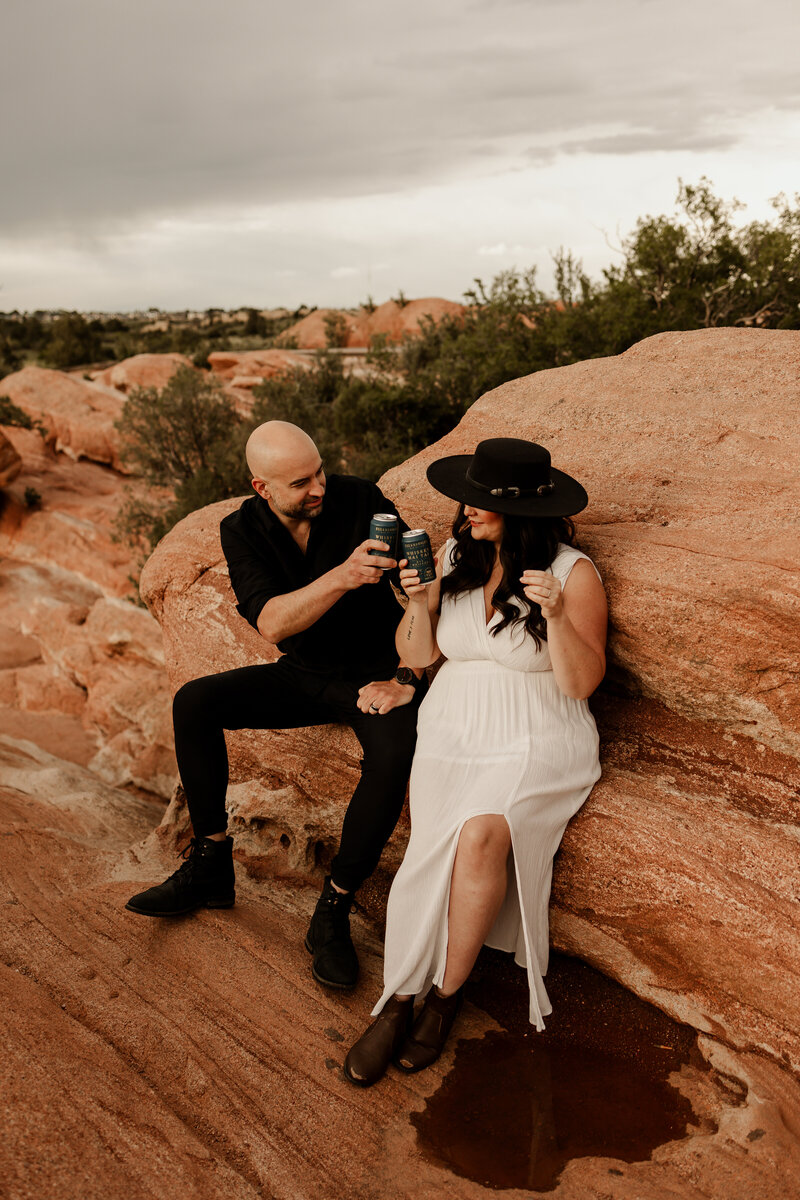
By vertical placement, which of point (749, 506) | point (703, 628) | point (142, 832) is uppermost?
point (749, 506)

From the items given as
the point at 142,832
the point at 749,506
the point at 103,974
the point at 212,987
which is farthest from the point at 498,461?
the point at 142,832

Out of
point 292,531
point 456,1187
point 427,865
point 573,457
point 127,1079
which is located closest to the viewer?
point 456,1187

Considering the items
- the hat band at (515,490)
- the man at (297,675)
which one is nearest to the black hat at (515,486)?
the hat band at (515,490)

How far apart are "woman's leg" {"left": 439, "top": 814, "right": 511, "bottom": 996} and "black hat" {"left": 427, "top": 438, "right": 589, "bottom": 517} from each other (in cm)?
135

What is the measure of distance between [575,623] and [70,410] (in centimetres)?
1809

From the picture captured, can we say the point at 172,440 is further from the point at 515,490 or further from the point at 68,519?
the point at 515,490

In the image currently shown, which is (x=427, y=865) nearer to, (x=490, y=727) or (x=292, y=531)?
(x=490, y=727)

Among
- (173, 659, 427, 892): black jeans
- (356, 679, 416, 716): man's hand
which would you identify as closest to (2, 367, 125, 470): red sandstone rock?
(173, 659, 427, 892): black jeans

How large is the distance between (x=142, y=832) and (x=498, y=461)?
3.87 metres

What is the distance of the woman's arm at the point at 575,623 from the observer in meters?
3.31

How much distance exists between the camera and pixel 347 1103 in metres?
3.14

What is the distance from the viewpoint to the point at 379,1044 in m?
3.27

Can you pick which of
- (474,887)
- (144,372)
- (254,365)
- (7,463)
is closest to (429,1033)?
(474,887)

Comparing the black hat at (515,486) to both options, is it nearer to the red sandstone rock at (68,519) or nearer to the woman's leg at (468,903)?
the woman's leg at (468,903)
